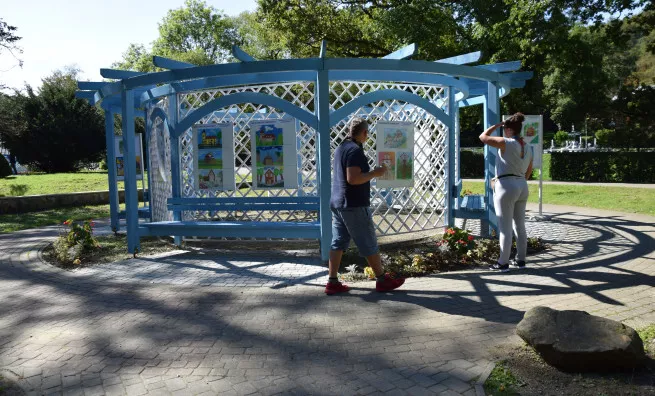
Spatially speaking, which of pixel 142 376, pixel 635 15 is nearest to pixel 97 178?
pixel 142 376

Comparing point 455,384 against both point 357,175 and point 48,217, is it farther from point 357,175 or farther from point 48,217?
point 48,217

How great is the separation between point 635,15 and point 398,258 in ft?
53.1

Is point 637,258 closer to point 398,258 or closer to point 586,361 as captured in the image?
point 398,258

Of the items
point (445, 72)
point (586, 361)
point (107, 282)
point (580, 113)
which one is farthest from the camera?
point (580, 113)

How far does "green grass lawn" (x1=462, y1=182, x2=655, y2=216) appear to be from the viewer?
36.4 feet

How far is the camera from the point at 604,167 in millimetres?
17547

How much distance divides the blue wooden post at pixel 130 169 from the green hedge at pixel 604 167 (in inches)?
661

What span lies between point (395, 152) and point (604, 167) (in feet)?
47.4

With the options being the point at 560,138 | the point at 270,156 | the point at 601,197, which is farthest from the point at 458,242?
the point at 560,138

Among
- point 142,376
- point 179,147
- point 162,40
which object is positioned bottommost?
point 142,376

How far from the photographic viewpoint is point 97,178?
18.1 m

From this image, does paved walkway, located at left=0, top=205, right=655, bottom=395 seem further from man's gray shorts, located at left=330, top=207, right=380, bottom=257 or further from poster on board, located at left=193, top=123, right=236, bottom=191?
poster on board, located at left=193, top=123, right=236, bottom=191

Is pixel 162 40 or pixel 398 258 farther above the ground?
pixel 162 40

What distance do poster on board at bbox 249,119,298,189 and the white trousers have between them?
2.65 meters
